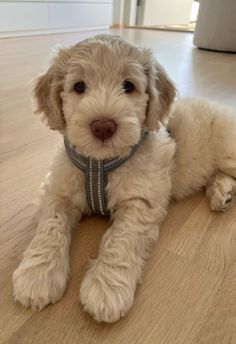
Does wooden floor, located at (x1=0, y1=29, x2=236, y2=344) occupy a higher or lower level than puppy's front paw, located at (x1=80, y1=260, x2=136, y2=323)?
lower

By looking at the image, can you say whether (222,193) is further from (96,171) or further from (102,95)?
(102,95)

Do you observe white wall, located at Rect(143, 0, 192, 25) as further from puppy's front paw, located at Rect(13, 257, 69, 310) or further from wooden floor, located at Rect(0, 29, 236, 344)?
puppy's front paw, located at Rect(13, 257, 69, 310)

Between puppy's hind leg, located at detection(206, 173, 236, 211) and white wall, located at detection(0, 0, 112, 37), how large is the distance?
4.93 m

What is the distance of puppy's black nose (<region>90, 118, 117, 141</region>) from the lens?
97 centimetres

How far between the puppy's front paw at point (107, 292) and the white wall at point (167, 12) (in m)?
8.67

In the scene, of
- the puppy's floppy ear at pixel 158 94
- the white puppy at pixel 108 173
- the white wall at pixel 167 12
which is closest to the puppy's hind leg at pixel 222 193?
the white puppy at pixel 108 173

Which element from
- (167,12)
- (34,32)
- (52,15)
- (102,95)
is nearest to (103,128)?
(102,95)

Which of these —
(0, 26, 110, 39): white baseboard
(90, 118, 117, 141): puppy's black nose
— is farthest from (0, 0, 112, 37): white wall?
(90, 118, 117, 141): puppy's black nose

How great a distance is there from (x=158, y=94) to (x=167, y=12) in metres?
9.25

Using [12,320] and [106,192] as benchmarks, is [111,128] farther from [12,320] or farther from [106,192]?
[12,320]

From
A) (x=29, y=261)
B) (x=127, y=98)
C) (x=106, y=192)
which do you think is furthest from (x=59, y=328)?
(x=127, y=98)

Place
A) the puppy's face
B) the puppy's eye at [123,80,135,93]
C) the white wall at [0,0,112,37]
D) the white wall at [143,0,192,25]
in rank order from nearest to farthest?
the puppy's face, the puppy's eye at [123,80,135,93], the white wall at [0,0,112,37], the white wall at [143,0,192,25]

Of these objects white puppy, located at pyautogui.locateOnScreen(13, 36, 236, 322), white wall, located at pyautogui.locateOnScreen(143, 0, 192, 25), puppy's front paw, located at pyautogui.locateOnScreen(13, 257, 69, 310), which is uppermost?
white puppy, located at pyautogui.locateOnScreen(13, 36, 236, 322)

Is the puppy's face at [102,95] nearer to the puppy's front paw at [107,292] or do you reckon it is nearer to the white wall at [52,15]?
the puppy's front paw at [107,292]
